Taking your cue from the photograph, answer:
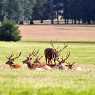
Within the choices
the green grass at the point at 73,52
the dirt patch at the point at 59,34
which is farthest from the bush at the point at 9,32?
the green grass at the point at 73,52

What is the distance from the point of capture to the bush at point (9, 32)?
83250 millimetres

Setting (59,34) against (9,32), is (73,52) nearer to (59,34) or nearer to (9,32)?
(9,32)

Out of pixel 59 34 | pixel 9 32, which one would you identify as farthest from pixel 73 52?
A: pixel 59 34

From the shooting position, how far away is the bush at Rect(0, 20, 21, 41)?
273 feet

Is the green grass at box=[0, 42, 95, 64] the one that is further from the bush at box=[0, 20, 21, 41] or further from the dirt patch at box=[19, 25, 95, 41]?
the dirt patch at box=[19, 25, 95, 41]

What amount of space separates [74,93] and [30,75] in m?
6.23

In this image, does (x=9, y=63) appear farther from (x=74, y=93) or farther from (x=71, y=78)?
(x=74, y=93)

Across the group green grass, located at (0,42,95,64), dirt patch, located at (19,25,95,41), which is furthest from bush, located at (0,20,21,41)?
green grass, located at (0,42,95,64)

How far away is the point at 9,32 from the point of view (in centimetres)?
8331

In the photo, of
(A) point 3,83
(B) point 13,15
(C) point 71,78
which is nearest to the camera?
(A) point 3,83

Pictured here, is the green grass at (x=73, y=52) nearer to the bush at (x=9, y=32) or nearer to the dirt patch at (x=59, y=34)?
the bush at (x=9, y=32)

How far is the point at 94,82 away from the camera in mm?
20125

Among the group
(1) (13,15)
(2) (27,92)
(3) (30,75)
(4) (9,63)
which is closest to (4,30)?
(4) (9,63)

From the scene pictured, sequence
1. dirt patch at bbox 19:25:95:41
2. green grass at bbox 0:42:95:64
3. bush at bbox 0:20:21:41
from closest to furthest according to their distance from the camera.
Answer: green grass at bbox 0:42:95:64 < bush at bbox 0:20:21:41 < dirt patch at bbox 19:25:95:41
